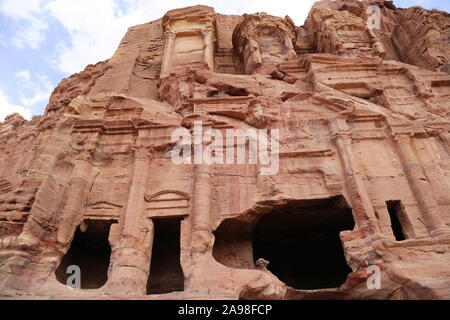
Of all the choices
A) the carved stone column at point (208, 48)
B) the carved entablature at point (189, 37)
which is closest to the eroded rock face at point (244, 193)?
the carved entablature at point (189, 37)

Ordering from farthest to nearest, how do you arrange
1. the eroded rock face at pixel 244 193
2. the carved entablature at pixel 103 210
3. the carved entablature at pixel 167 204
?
1. the carved entablature at pixel 103 210
2. the carved entablature at pixel 167 204
3. the eroded rock face at pixel 244 193

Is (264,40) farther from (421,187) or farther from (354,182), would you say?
(421,187)

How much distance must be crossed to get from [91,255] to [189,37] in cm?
1258

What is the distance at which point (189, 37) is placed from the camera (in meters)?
19.8

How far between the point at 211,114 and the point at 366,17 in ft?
47.6

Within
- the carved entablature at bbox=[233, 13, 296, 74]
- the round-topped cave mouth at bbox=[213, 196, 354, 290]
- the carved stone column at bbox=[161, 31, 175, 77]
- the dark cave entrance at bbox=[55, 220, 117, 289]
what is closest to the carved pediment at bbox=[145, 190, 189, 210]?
the round-topped cave mouth at bbox=[213, 196, 354, 290]

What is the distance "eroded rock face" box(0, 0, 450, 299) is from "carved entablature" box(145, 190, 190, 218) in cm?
3

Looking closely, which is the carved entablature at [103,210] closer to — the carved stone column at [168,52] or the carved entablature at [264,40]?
the carved stone column at [168,52]

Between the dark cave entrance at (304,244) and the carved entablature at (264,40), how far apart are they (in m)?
8.62

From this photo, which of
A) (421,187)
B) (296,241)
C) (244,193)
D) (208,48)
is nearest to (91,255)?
(244,193)

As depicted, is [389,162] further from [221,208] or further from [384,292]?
[221,208]

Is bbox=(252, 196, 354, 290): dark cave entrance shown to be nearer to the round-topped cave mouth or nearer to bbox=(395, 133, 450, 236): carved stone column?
the round-topped cave mouth

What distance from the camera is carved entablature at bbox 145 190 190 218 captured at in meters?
10.2

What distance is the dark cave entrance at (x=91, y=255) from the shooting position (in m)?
10.8
